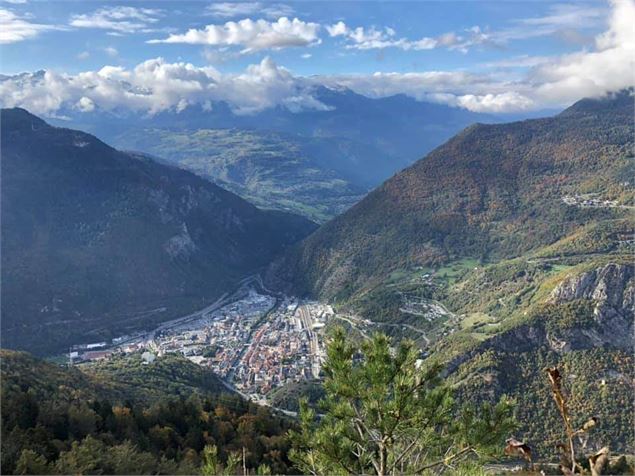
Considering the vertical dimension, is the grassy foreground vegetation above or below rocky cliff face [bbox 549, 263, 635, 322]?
above

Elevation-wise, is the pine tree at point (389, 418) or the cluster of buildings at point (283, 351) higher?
the pine tree at point (389, 418)

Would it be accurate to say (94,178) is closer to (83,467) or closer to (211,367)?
(211,367)

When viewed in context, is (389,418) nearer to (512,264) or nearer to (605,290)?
(605,290)

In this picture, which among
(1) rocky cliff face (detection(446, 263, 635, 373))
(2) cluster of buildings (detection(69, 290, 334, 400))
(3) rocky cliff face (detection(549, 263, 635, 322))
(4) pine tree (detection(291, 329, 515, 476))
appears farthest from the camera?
(2) cluster of buildings (detection(69, 290, 334, 400))

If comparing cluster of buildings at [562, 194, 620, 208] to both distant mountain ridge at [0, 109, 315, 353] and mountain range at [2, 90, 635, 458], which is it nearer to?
mountain range at [2, 90, 635, 458]

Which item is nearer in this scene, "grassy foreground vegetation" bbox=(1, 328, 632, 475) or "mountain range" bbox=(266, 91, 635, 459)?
"grassy foreground vegetation" bbox=(1, 328, 632, 475)

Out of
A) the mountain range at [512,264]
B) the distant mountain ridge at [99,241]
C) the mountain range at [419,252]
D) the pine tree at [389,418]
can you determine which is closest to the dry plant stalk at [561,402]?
the pine tree at [389,418]

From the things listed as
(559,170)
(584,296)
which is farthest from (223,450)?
(559,170)

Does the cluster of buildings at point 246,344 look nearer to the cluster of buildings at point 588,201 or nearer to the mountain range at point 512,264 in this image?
the mountain range at point 512,264

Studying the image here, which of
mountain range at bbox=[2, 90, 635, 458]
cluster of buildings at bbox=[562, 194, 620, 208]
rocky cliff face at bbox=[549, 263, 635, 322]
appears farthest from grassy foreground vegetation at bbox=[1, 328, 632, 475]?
cluster of buildings at bbox=[562, 194, 620, 208]
